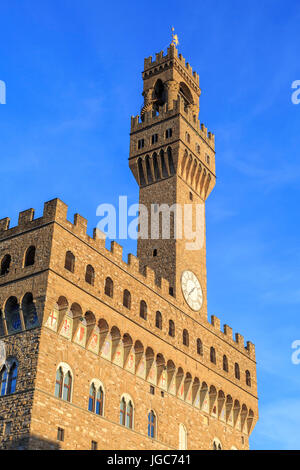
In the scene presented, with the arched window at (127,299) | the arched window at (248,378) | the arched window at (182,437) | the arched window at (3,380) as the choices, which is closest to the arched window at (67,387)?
the arched window at (3,380)

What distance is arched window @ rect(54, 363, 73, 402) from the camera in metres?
30.4

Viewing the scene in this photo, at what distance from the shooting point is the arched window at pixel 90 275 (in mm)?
34006

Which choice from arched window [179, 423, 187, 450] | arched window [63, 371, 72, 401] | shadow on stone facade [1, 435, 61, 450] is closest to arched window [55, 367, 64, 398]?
arched window [63, 371, 72, 401]

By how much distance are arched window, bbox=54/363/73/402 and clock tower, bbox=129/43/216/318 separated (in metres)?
12.7

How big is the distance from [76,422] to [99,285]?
7.50 meters

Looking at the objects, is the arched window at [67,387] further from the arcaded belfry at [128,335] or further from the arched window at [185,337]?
the arched window at [185,337]

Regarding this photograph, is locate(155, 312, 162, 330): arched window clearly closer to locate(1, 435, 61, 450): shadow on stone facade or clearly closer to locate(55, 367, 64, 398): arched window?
locate(55, 367, 64, 398): arched window

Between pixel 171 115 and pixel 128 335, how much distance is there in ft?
66.6

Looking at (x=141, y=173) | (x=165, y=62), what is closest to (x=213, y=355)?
(x=141, y=173)

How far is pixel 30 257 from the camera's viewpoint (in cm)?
3266

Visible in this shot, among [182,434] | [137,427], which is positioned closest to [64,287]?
[137,427]
